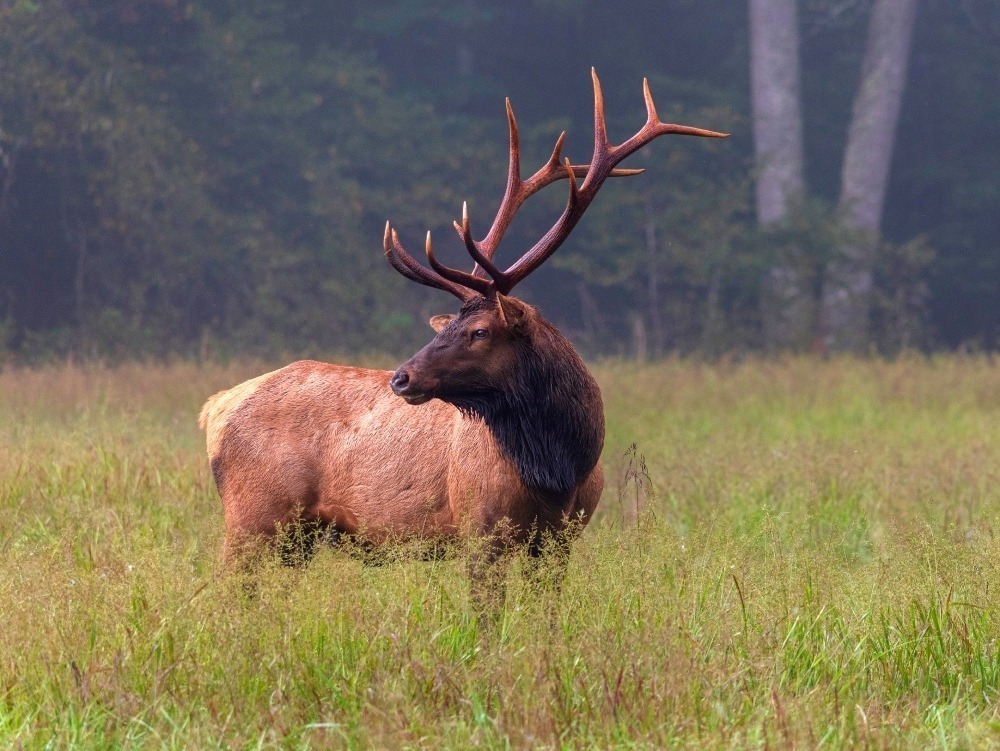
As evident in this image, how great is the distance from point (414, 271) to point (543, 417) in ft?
2.28

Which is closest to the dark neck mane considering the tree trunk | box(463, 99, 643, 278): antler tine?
box(463, 99, 643, 278): antler tine

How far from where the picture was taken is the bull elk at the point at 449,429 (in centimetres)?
465

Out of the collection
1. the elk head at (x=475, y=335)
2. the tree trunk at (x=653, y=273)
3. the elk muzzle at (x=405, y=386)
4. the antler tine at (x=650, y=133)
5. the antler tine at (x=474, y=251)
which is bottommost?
the tree trunk at (x=653, y=273)

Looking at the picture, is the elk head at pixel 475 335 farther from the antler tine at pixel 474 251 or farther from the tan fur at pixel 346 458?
the tan fur at pixel 346 458

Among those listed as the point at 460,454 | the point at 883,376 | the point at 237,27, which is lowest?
the point at 883,376

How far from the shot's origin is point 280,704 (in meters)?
3.66

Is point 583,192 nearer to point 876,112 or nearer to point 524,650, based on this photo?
point 524,650

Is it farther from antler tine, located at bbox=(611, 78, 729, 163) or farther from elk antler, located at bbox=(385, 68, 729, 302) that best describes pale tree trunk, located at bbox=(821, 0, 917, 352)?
elk antler, located at bbox=(385, 68, 729, 302)

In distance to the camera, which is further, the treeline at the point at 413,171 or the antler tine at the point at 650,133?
the treeline at the point at 413,171

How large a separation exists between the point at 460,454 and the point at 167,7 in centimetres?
1648

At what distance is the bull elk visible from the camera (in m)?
4.65

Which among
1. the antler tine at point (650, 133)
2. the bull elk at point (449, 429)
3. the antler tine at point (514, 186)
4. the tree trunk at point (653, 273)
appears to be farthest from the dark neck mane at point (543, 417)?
the tree trunk at point (653, 273)

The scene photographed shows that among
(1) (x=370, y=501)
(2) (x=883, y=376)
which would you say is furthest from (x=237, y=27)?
(1) (x=370, y=501)

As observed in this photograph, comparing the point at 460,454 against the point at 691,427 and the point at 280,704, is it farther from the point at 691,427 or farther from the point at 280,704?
the point at 691,427
